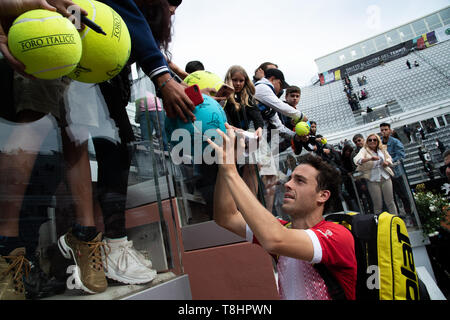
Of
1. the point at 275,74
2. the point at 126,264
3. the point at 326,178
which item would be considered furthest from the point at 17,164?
the point at 275,74

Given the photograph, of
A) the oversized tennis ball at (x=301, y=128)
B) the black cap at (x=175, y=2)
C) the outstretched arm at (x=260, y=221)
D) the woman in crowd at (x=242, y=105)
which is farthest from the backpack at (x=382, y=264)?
the oversized tennis ball at (x=301, y=128)

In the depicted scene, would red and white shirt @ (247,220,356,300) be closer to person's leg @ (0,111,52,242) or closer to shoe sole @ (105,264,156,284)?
shoe sole @ (105,264,156,284)

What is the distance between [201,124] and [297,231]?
25.4 inches

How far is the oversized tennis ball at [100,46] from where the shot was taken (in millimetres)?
1033

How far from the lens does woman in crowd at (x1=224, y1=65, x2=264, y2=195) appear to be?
7.99 feet

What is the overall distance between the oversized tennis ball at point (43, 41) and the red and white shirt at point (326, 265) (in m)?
1.18

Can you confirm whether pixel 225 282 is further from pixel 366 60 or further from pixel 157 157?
pixel 366 60

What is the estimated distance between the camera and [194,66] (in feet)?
8.98

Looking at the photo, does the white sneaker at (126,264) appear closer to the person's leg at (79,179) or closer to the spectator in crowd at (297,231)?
the person's leg at (79,179)

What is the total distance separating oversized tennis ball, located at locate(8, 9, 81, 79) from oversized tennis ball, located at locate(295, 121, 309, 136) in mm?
2758

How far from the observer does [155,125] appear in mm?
1521
